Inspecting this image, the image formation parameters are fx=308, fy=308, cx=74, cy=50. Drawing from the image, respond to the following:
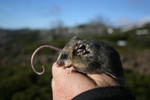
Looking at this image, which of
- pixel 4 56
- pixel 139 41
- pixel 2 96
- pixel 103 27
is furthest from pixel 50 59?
pixel 103 27

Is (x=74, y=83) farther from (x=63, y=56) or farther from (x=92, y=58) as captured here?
(x=63, y=56)

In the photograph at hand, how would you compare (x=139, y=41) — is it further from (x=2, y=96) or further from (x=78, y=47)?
(x=78, y=47)

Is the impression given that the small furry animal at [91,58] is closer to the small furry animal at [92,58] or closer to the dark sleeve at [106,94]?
the small furry animal at [92,58]

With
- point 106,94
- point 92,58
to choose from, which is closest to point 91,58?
point 92,58

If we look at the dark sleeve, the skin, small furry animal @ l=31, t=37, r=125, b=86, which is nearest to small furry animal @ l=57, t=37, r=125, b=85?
small furry animal @ l=31, t=37, r=125, b=86

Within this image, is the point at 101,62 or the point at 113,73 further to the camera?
the point at 101,62
